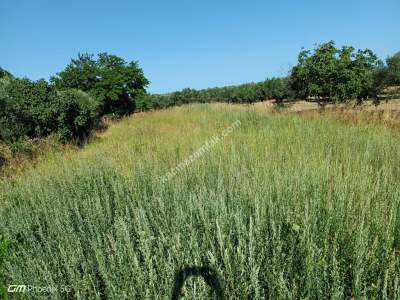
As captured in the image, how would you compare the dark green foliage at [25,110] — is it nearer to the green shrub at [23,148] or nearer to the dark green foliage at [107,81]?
the green shrub at [23,148]

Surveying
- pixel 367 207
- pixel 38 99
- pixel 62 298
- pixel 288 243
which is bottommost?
pixel 62 298

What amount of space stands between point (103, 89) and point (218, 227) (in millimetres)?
18637

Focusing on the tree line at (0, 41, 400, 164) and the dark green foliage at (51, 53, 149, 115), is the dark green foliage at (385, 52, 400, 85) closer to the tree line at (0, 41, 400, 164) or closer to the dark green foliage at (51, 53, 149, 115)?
the tree line at (0, 41, 400, 164)

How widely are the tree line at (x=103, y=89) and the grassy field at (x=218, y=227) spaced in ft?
13.5

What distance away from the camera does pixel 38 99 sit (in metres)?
9.76

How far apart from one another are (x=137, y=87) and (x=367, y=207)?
20463mm

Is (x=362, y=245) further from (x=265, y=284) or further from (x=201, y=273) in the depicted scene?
(x=201, y=273)

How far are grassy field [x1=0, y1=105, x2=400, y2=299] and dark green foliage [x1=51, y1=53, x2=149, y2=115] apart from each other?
1369cm

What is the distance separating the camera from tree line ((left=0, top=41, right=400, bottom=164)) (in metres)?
9.47

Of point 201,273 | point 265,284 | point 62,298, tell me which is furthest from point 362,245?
point 62,298

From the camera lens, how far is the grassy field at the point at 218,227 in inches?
77.5

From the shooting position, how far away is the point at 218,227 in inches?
81.3

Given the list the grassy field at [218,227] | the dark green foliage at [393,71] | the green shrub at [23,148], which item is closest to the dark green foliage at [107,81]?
the green shrub at [23,148]

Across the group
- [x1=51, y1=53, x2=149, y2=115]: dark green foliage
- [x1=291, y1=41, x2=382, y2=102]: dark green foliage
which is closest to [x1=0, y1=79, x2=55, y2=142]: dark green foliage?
[x1=51, y1=53, x2=149, y2=115]: dark green foliage
